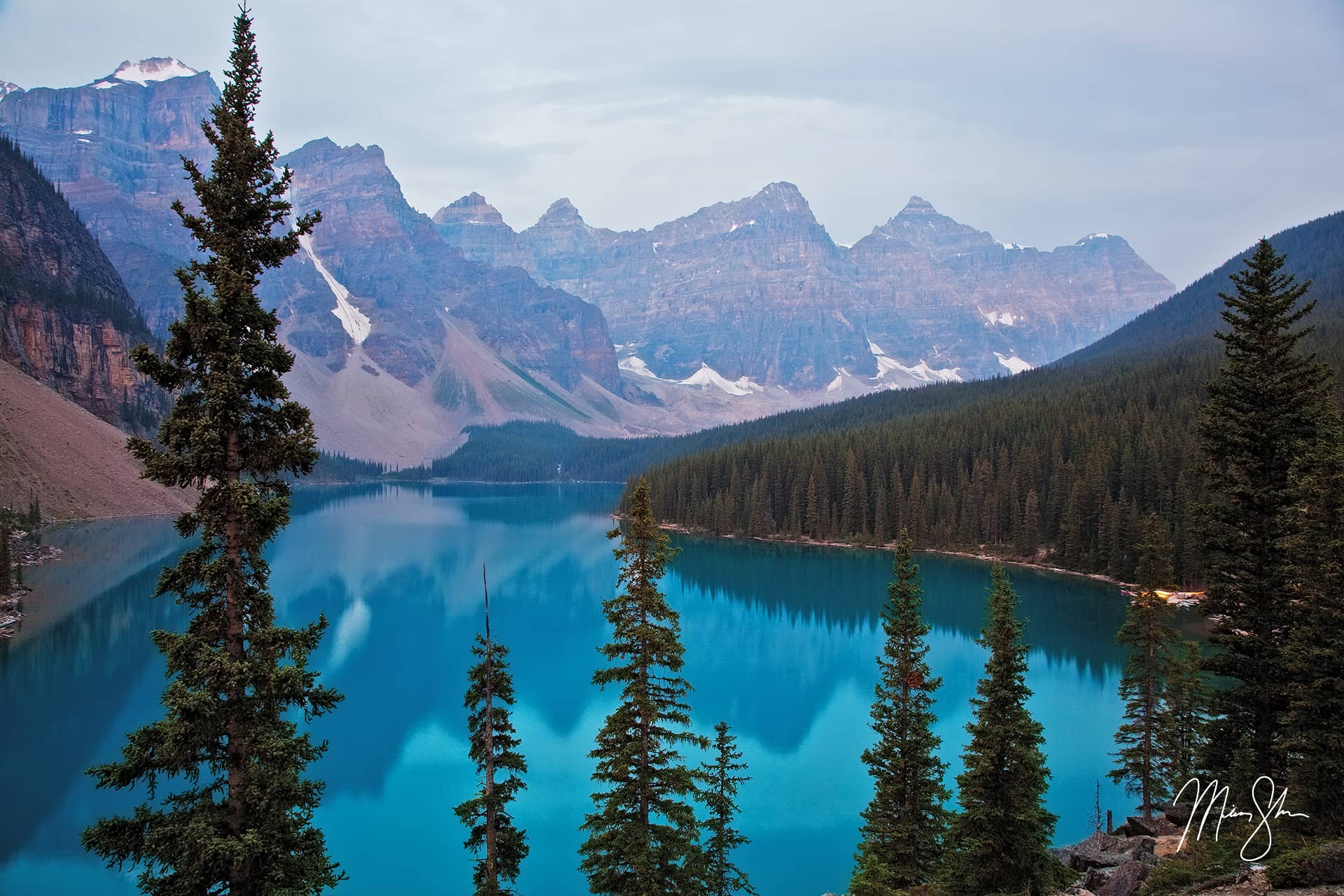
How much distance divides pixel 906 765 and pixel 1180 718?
1253cm

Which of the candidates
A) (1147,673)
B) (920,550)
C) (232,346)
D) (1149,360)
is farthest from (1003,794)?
(1149,360)

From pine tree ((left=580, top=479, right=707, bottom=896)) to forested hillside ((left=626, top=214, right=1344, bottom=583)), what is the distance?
63793mm

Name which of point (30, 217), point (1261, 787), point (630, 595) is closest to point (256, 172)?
point (630, 595)

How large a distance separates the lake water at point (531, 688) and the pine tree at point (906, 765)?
724cm

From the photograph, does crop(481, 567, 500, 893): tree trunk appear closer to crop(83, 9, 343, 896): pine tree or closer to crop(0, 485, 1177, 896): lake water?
crop(83, 9, 343, 896): pine tree

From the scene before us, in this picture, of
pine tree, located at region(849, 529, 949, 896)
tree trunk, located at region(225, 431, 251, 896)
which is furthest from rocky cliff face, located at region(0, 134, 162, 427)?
pine tree, located at region(849, 529, 949, 896)

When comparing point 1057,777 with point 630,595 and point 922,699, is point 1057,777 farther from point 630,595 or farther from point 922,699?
point 630,595

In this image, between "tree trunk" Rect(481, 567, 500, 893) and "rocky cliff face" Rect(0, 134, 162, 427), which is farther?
"rocky cliff face" Rect(0, 134, 162, 427)

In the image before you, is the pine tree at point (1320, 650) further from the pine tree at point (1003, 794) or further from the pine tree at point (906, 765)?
the pine tree at point (906, 765)

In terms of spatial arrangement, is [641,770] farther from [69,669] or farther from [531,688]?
[69,669]

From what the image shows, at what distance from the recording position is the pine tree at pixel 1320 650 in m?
15.4

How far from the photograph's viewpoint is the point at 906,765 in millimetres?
20844

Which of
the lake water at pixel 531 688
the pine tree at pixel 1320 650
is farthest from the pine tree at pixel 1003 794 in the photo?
the lake water at pixel 531 688

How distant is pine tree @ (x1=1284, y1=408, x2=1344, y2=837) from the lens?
15391 millimetres
